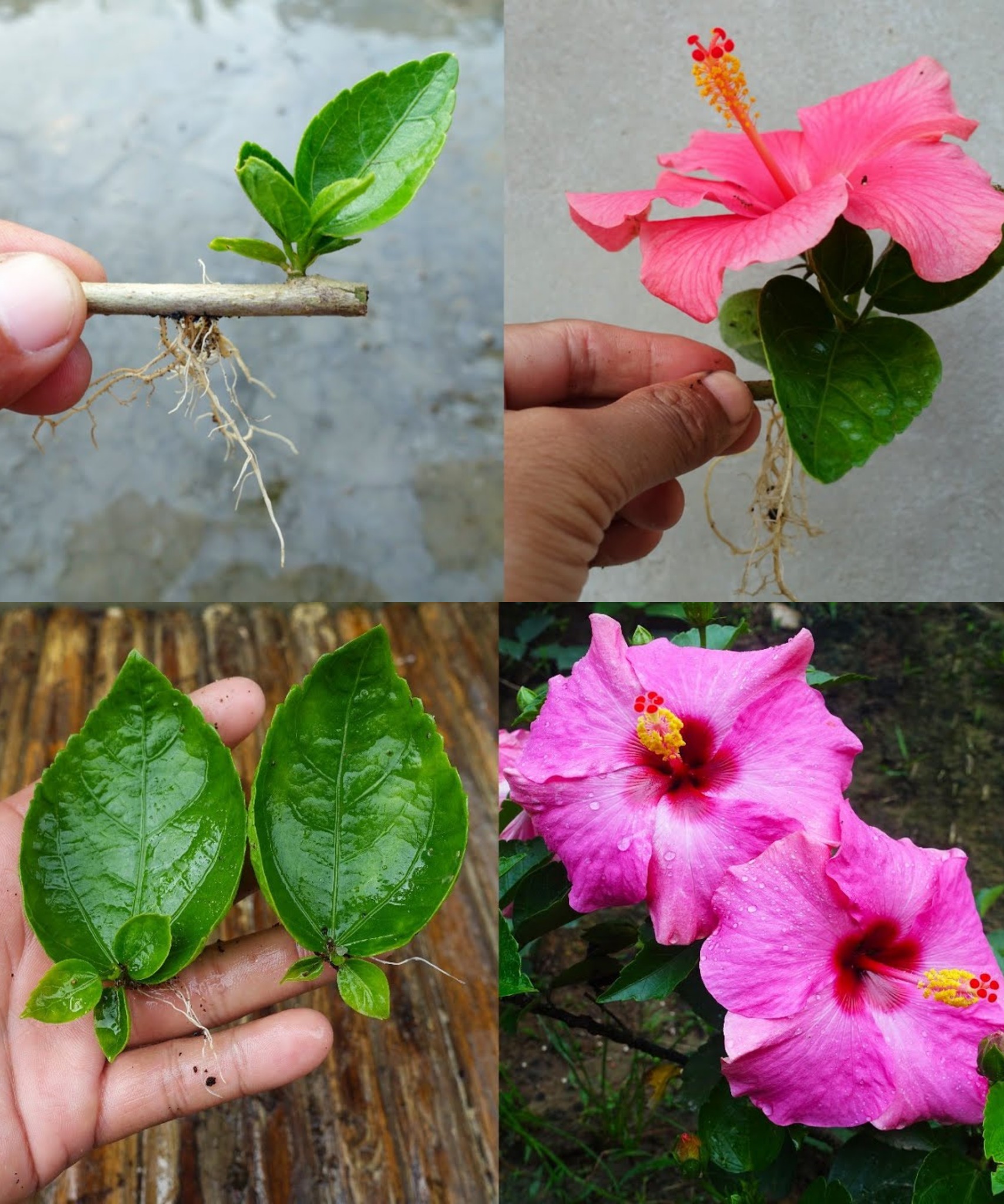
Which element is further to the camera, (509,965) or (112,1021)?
(112,1021)

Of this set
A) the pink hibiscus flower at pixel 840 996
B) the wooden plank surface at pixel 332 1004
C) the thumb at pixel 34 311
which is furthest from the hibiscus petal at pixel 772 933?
the wooden plank surface at pixel 332 1004

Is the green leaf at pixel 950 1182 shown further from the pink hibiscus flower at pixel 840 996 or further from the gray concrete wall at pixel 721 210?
the gray concrete wall at pixel 721 210

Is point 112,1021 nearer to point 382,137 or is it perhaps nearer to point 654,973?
point 654,973

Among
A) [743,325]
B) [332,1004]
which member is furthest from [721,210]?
[332,1004]

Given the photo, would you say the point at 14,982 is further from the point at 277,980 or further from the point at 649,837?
the point at 649,837

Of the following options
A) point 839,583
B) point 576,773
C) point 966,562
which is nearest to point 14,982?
point 576,773

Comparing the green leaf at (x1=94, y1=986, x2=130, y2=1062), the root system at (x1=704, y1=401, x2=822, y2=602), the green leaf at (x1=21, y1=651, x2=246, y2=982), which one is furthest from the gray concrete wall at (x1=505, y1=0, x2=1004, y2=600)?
the green leaf at (x1=94, y1=986, x2=130, y2=1062)
